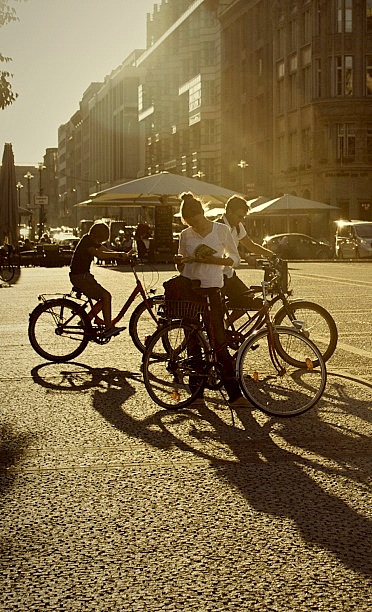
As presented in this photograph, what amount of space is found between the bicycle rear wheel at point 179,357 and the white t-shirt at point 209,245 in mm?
451

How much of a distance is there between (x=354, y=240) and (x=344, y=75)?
71.8 feet

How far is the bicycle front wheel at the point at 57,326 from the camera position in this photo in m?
12.2

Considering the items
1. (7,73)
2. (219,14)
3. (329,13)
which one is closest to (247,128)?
(219,14)

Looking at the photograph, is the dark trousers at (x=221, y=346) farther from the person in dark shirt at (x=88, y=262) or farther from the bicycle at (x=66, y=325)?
the person in dark shirt at (x=88, y=262)

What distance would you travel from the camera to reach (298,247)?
47500 mm

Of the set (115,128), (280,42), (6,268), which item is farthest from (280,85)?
(115,128)

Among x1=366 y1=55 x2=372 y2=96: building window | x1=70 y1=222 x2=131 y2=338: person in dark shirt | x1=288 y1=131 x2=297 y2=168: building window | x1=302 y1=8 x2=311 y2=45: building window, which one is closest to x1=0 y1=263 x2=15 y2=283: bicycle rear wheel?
x1=70 y1=222 x2=131 y2=338: person in dark shirt

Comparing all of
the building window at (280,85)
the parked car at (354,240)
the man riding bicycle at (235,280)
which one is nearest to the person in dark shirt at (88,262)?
the man riding bicycle at (235,280)

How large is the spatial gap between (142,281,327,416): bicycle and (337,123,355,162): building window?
57.4m

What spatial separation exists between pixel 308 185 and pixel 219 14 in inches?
1034

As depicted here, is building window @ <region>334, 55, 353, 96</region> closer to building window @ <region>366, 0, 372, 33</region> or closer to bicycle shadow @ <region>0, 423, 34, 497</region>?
building window @ <region>366, 0, 372, 33</region>

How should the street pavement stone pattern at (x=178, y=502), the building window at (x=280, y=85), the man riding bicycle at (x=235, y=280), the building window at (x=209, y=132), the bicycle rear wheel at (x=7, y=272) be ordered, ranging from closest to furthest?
the street pavement stone pattern at (x=178, y=502)
the man riding bicycle at (x=235, y=280)
the bicycle rear wheel at (x=7, y=272)
the building window at (x=280, y=85)
the building window at (x=209, y=132)

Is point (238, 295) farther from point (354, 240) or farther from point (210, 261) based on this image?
point (354, 240)

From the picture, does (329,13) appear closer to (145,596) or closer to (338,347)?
(338,347)
